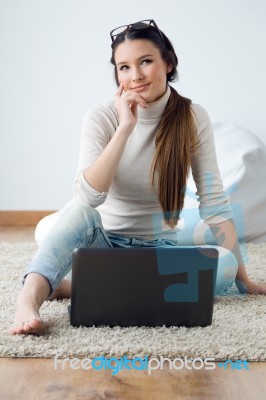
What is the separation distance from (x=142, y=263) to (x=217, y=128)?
191 centimetres

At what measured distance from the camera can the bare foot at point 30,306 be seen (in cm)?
138

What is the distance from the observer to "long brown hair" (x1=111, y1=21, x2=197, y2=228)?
172 centimetres

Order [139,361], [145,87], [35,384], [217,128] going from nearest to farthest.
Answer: [35,384], [139,361], [145,87], [217,128]

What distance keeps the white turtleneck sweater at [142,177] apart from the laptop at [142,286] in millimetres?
325

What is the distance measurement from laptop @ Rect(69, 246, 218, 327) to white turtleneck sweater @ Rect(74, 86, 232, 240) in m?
0.33

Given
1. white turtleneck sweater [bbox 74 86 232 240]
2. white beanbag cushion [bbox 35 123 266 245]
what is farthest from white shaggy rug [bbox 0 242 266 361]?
white beanbag cushion [bbox 35 123 266 245]

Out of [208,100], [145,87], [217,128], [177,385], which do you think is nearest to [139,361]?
[177,385]

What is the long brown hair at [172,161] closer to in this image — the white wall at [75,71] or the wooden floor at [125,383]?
the wooden floor at [125,383]

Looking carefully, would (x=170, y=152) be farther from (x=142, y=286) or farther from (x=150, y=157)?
(x=142, y=286)

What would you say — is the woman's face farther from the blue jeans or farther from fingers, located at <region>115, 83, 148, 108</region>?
the blue jeans

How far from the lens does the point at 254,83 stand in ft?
11.4

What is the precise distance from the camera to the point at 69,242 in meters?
1.55

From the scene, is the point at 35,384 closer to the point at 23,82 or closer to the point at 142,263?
the point at 142,263

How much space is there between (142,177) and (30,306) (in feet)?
1.61
